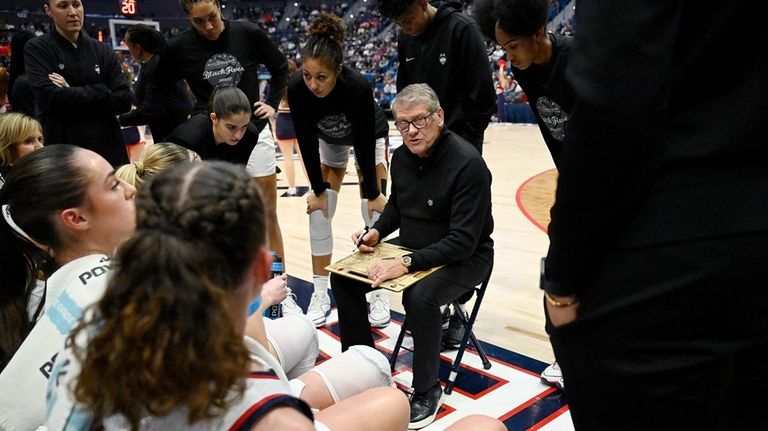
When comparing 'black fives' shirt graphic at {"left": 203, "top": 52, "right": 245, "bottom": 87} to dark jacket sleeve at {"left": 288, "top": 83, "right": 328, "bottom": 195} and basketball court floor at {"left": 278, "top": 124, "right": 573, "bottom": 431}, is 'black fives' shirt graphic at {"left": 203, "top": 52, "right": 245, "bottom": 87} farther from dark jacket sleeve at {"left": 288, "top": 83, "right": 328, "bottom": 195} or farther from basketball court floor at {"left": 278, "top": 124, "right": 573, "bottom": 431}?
basketball court floor at {"left": 278, "top": 124, "right": 573, "bottom": 431}

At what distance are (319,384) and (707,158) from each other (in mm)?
1297

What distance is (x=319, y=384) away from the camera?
1.83 metres

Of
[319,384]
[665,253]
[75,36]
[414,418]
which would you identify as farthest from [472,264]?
[75,36]

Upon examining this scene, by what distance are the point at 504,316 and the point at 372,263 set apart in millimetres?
1169

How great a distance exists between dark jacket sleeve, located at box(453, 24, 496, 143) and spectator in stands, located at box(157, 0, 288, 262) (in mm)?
Result: 1254

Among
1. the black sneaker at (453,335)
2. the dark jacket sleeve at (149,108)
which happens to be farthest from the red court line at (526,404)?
the dark jacket sleeve at (149,108)

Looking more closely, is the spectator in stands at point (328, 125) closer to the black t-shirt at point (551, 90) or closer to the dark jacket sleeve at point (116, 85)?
the black t-shirt at point (551, 90)

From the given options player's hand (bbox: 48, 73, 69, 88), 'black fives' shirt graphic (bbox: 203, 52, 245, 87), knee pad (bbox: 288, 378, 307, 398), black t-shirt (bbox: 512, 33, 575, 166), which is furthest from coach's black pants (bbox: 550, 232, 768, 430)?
player's hand (bbox: 48, 73, 69, 88)

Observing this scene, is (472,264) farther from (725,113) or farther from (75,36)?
(75,36)

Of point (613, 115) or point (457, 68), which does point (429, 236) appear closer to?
point (457, 68)

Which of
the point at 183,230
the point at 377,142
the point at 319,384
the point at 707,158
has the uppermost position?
the point at 707,158

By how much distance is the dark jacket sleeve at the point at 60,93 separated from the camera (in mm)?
3596

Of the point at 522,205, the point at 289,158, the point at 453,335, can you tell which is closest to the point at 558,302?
the point at 453,335

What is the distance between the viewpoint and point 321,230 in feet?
12.1
